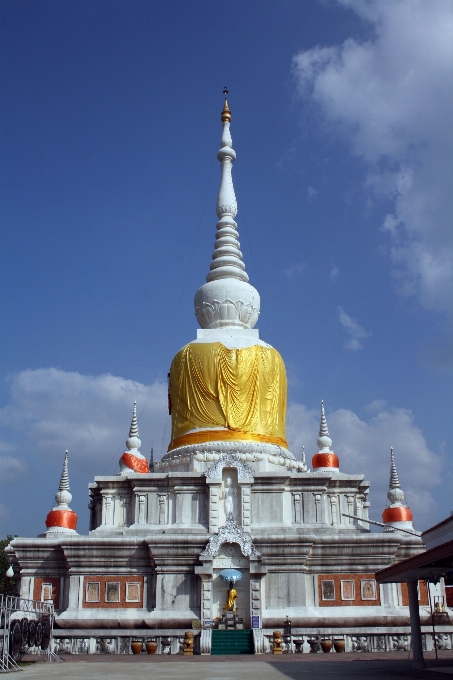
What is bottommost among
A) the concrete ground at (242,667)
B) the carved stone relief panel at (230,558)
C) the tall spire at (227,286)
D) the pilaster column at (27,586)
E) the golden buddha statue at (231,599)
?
the concrete ground at (242,667)

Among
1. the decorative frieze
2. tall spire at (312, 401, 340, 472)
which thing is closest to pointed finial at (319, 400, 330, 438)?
tall spire at (312, 401, 340, 472)

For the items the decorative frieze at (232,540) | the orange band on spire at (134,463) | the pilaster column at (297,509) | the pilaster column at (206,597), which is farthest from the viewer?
the orange band on spire at (134,463)

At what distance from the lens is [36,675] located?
17562 millimetres

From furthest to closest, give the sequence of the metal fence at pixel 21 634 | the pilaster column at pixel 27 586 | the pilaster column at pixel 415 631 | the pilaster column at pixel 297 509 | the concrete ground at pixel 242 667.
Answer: the pilaster column at pixel 297 509 → the pilaster column at pixel 27 586 → the pilaster column at pixel 415 631 → the metal fence at pixel 21 634 → the concrete ground at pixel 242 667

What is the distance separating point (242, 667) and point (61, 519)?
57.6 ft

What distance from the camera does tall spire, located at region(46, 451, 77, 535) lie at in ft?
114

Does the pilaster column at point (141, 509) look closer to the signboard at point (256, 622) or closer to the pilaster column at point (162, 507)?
the pilaster column at point (162, 507)

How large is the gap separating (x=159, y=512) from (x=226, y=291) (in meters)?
12.7

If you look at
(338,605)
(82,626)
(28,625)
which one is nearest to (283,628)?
(338,605)

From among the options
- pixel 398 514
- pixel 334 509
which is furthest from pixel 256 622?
pixel 398 514

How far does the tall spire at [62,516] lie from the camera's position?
34.8m

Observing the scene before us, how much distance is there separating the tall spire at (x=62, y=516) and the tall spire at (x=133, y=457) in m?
3.04

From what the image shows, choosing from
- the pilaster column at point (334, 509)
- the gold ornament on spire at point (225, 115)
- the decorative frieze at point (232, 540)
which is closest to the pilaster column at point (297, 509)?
the pilaster column at point (334, 509)

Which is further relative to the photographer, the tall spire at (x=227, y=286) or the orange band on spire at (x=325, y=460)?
the tall spire at (x=227, y=286)
